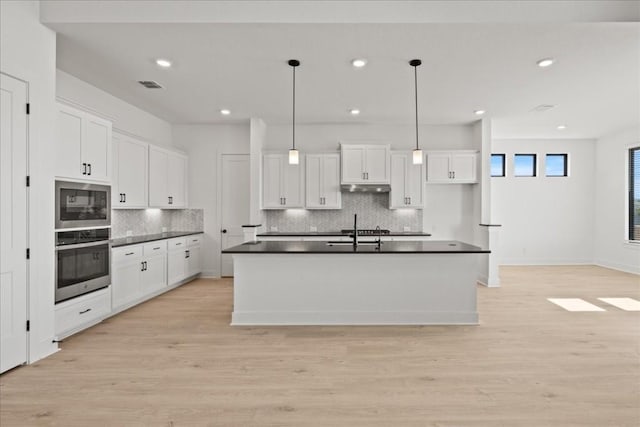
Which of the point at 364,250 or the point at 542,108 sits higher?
the point at 542,108

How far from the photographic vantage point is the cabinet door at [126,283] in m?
4.43

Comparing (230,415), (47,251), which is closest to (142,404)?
(230,415)

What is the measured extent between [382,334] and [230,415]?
1.95 metres

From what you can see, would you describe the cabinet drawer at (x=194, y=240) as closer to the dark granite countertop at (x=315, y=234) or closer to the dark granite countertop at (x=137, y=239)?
the dark granite countertop at (x=137, y=239)

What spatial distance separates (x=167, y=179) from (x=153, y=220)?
0.79 meters

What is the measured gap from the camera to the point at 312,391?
2590mm

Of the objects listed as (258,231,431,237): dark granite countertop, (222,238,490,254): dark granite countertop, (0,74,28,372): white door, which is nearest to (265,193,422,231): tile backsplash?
(258,231,431,237): dark granite countertop

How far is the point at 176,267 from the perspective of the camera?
5.94 meters

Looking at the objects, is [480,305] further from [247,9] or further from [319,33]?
[247,9]

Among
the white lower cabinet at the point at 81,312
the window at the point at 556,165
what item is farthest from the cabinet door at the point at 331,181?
the window at the point at 556,165

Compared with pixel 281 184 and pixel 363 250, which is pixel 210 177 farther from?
pixel 363 250

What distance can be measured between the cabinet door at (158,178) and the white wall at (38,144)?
93.6 inches

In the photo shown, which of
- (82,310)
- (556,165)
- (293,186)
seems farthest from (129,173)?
(556,165)

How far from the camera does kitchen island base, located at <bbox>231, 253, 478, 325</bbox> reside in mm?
4109
